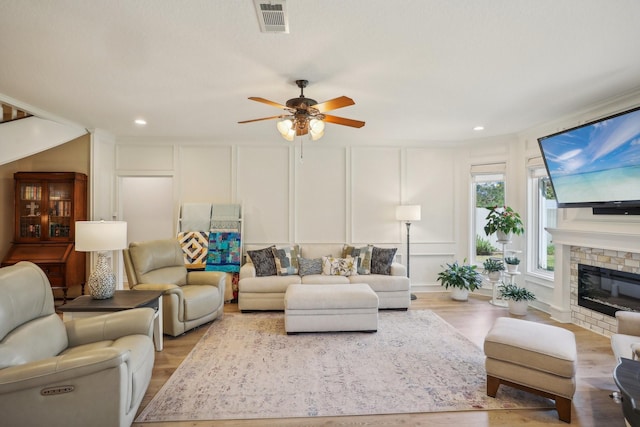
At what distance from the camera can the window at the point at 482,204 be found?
5.28m

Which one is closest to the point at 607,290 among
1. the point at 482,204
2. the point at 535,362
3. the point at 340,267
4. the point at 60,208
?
the point at 482,204

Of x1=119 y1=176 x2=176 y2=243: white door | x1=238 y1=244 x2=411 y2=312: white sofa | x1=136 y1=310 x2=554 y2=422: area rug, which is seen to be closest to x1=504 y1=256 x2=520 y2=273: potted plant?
x1=238 y1=244 x2=411 y2=312: white sofa

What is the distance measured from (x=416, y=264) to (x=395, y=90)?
3.23 m

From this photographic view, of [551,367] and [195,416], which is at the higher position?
[551,367]

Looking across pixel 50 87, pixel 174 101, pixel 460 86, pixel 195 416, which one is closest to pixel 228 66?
pixel 174 101

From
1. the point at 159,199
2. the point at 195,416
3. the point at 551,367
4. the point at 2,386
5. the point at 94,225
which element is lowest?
the point at 195,416

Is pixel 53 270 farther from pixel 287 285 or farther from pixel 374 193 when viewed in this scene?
pixel 374 193

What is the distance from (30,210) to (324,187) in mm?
4361

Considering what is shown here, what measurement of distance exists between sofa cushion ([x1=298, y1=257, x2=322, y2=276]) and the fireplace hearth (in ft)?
11.0

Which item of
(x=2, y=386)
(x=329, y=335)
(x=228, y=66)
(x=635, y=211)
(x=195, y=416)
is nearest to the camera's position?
(x=2, y=386)

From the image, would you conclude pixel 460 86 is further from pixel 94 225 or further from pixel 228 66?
pixel 94 225

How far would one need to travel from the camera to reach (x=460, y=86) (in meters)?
3.09

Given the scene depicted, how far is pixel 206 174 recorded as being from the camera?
5.27m

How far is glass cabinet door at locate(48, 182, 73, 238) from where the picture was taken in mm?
4582
